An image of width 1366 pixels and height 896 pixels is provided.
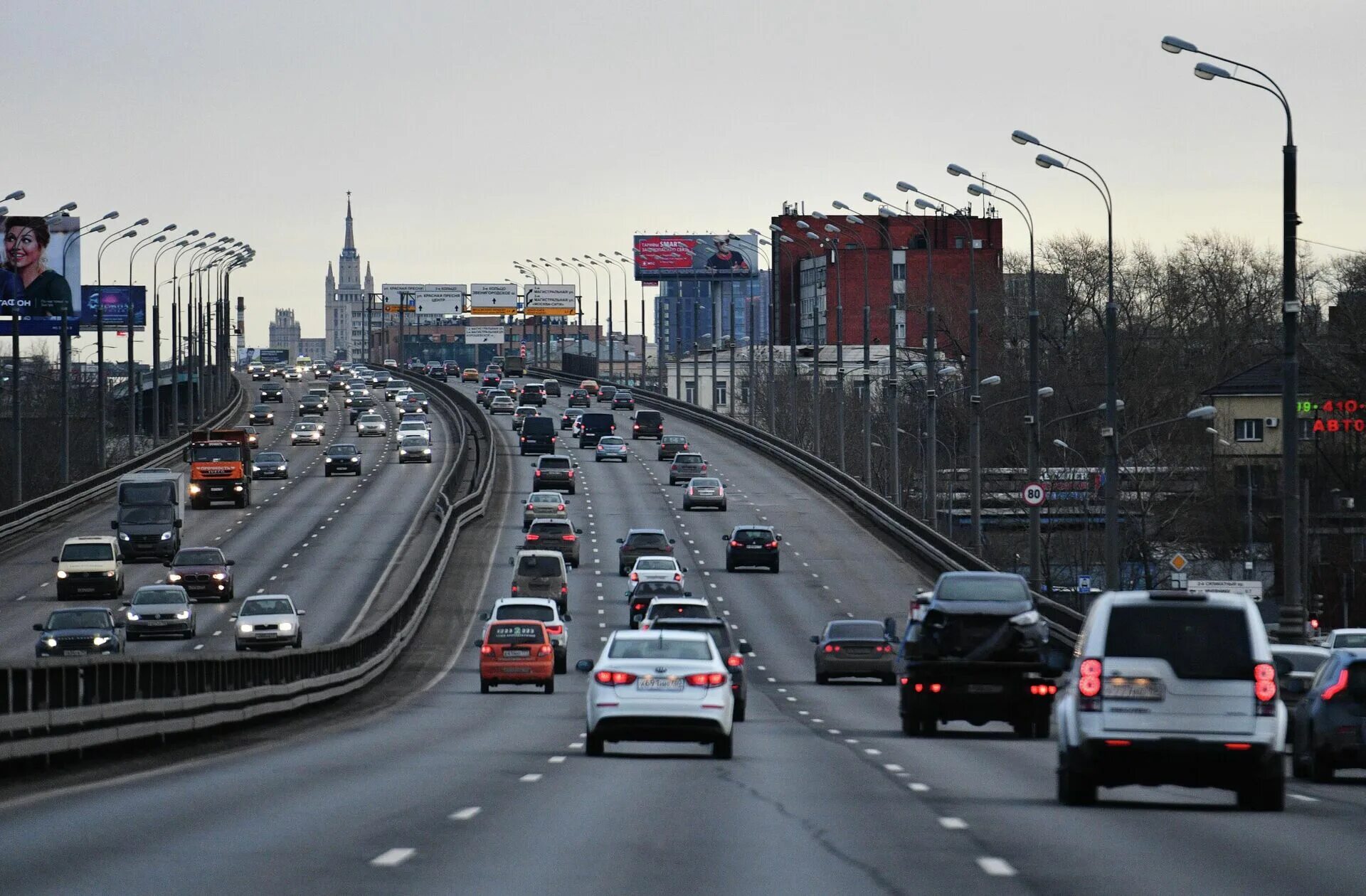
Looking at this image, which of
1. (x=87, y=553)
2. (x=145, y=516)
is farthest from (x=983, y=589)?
A: (x=145, y=516)

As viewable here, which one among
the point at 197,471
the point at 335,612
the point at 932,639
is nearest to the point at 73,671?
the point at 932,639

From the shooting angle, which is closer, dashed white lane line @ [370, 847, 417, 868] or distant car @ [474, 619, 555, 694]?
dashed white lane line @ [370, 847, 417, 868]

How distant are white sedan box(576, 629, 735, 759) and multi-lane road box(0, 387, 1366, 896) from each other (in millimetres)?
382

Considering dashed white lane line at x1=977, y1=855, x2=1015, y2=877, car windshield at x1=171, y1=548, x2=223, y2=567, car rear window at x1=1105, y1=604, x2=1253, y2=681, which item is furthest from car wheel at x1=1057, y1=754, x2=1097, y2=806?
car windshield at x1=171, y1=548, x2=223, y2=567

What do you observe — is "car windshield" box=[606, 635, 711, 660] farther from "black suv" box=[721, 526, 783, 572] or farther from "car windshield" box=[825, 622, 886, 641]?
"black suv" box=[721, 526, 783, 572]

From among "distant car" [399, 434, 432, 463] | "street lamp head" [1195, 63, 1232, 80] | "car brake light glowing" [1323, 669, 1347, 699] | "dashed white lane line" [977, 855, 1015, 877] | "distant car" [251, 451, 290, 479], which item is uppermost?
"street lamp head" [1195, 63, 1232, 80]

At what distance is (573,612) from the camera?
190ft

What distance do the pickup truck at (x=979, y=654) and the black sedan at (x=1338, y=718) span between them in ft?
15.7

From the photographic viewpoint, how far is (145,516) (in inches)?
2645

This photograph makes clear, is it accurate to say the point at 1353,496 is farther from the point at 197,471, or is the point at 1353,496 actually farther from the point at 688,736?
the point at 688,736

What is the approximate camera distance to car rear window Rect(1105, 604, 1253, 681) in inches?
634

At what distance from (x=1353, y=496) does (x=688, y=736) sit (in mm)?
62496

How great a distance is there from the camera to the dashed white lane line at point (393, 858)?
39.7ft

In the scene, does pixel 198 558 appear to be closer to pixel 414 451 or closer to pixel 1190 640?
pixel 414 451
